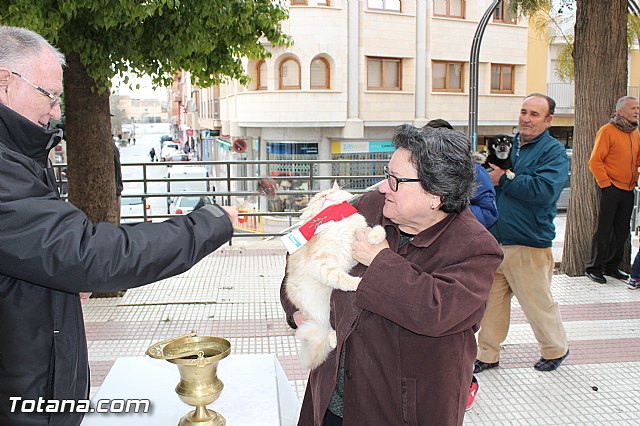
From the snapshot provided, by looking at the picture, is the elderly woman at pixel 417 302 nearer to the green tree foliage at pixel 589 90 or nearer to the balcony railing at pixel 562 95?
the green tree foliage at pixel 589 90

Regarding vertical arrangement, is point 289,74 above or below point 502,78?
below

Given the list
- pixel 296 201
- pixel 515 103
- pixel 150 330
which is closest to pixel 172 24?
pixel 150 330

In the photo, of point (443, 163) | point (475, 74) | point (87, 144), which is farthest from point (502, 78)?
point (443, 163)

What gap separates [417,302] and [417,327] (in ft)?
0.28

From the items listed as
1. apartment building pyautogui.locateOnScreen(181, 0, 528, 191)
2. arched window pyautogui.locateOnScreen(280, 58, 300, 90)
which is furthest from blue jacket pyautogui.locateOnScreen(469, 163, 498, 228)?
arched window pyautogui.locateOnScreen(280, 58, 300, 90)

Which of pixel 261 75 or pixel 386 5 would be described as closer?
pixel 386 5

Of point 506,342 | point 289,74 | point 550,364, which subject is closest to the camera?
point 550,364

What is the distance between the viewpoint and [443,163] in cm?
199

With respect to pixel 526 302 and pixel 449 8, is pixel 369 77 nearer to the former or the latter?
pixel 449 8

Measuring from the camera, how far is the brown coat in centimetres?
184

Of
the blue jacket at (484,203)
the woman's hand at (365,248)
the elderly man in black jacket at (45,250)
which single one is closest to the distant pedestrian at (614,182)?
the blue jacket at (484,203)

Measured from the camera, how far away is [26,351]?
167 centimetres

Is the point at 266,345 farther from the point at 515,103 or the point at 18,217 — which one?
the point at 515,103

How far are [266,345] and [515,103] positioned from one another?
20.8 m
